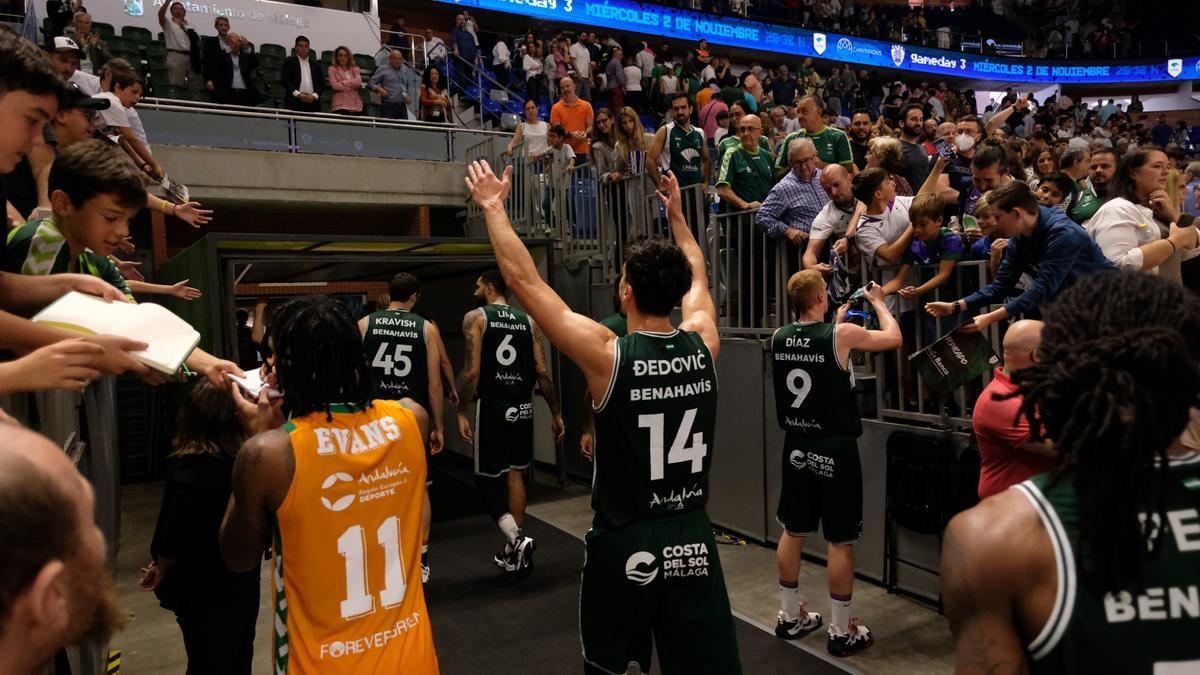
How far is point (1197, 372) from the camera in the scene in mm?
1292

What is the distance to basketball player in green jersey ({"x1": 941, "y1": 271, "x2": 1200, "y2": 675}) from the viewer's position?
1230 mm

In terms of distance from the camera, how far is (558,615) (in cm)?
486

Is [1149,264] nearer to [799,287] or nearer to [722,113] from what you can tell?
[799,287]

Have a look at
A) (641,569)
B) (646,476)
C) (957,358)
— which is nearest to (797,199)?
(957,358)

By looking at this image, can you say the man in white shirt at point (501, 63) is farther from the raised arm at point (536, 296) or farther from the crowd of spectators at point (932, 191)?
the raised arm at point (536, 296)

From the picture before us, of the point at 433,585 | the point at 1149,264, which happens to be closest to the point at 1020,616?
the point at 1149,264

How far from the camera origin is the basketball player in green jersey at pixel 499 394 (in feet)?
19.6

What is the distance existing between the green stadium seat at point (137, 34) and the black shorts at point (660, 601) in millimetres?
11668

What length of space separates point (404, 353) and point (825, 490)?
3.37 m

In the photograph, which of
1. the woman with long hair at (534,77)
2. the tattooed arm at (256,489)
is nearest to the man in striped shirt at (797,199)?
the tattooed arm at (256,489)

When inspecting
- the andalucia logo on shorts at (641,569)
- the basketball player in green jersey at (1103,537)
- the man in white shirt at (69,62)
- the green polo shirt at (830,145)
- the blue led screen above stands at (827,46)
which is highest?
the blue led screen above stands at (827,46)

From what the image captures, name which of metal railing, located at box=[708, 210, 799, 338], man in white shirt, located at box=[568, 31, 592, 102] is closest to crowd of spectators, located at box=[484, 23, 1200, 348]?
metal railing, located at box=[708, 210, 799, 338]

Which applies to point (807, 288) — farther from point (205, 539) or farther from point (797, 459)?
point (205, 539)

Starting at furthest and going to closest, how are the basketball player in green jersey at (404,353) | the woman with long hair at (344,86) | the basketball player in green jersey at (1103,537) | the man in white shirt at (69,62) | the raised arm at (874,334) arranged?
1. the woman with long hair at (344,86)
2. the basketball player in green jersey at (404,353)
3. the man in white shirt at (69,62)
4. the raised arm at (874,334)
5. the basketball player in green jersey at (1103,537)
